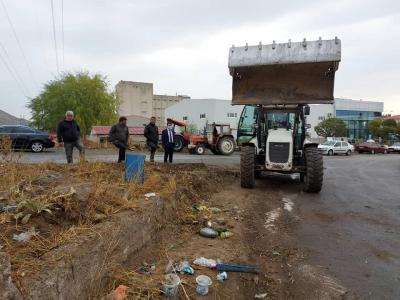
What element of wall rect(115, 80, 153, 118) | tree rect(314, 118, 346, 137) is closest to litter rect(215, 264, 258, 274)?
tree rect(314, 118, 346, 137)

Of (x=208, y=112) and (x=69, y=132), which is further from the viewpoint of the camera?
(x=208, y=112)

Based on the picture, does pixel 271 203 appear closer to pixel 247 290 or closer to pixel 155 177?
pixel 155 177

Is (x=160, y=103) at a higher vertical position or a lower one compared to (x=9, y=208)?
higher

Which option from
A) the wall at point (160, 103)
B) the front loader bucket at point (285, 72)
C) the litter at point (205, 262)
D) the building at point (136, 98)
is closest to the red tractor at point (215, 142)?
the front loader bucket at point (285, 72)

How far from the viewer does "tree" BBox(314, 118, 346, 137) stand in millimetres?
63406

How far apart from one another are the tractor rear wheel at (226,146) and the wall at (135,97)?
5760 cm

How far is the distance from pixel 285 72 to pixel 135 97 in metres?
73.7

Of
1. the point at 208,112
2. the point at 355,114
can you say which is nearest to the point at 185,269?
the point at 208,112

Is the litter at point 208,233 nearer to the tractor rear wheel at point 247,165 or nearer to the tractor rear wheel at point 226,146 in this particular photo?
the tractor rear wheel at point 247,165

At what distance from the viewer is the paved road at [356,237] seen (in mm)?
4387

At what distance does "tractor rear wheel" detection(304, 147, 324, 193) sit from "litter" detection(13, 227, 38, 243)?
7.53 meters

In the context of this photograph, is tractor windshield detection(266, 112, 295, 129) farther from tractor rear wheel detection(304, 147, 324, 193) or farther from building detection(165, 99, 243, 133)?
building detection(165, 99, 243, 133)

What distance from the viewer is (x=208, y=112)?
64.2 meters

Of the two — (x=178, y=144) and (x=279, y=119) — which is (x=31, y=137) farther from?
(x=279, y=119)
